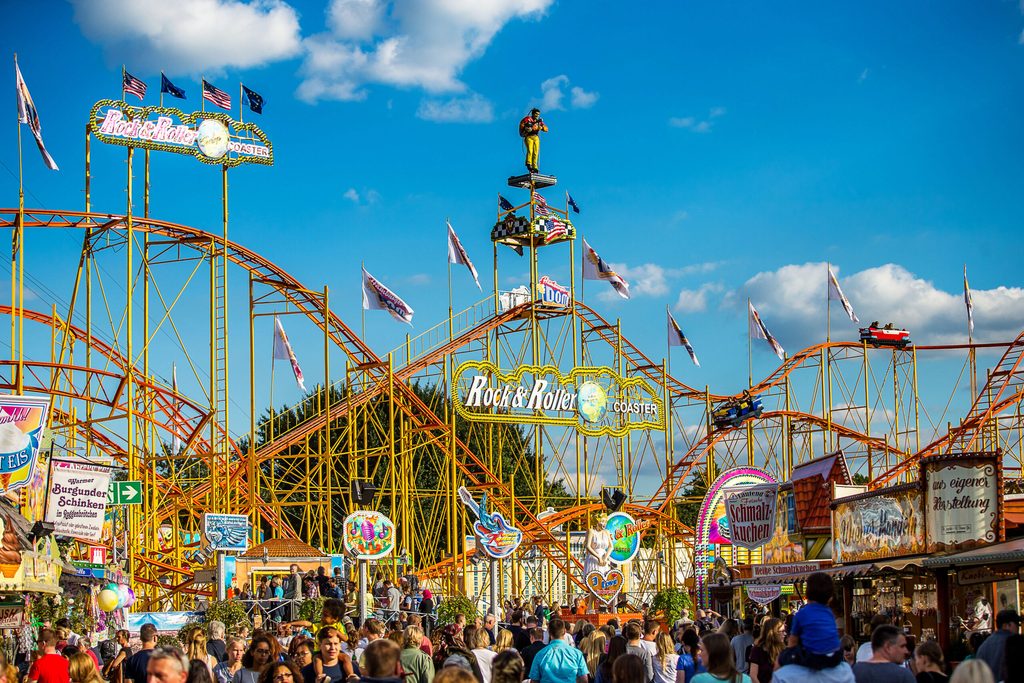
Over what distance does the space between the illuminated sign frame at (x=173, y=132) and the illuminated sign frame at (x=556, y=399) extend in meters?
8.49

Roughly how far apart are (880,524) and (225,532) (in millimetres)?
11253

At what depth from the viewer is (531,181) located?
A: 36.6 metres

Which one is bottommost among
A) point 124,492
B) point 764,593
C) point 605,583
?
point 605,583

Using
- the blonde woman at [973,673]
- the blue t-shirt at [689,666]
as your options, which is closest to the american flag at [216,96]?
the blue t-shirt at [689,666]

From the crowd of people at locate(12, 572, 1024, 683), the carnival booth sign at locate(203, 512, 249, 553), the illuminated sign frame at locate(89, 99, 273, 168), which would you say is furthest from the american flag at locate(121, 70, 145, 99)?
the crowd of people at locate(12, 572, 1024, 683)

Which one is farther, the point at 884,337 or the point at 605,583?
the point at 884,337

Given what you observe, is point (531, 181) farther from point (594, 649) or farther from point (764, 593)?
point (594, 649)

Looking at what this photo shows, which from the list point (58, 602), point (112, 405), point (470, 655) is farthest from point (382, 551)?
point (470, 655)

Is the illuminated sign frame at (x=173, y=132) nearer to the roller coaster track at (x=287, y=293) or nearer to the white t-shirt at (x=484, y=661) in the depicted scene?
the roller coaster track at (x=287, y=293)

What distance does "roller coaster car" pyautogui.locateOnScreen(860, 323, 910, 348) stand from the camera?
3641 cm

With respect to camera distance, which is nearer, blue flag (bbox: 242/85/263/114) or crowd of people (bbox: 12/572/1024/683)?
crowd of people (bbox: 12/572/1024/683)

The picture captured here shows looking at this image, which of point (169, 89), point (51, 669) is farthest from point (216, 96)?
point (51, 669)

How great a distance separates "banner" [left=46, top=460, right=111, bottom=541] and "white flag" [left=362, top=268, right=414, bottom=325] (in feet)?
49.2

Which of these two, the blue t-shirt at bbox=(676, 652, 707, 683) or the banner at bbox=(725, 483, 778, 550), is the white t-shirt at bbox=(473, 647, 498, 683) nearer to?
the blue t-shirt at bbox=(676, 652, 707, 683)
